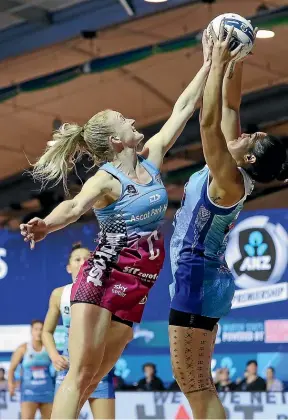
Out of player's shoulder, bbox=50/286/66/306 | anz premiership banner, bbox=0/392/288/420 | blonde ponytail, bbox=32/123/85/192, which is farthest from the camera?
anz premiership banner, bbox=0/392/288/420

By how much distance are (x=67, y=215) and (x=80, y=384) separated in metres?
0.90

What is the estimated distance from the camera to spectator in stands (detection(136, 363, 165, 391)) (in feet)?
34.4

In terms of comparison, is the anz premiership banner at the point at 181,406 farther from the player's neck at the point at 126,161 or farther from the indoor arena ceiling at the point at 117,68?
the player's neck at the point at 126,161

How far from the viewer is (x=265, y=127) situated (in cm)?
1328

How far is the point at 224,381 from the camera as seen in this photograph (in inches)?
403

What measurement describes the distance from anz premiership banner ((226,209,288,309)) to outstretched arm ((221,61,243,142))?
5182mm

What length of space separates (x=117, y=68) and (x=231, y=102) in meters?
6.69

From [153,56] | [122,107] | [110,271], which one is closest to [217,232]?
[110,271]

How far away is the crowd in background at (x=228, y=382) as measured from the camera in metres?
10.0

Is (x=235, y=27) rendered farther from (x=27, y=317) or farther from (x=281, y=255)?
(x=27, y=317)

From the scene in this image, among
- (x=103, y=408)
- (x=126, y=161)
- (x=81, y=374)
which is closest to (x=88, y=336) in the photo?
(x=81, y=374)

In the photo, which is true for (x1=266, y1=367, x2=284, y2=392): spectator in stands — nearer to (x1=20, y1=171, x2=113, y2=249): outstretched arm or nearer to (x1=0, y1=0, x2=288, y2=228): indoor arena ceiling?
(x1=0, y1=0, x2=288, y2=228): indoor arena ceiling

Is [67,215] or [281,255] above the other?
[281,255]

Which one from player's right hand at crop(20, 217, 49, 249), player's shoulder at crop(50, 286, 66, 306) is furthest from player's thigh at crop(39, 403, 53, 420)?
player's right hand at crop(20, 217, 49, 249)
